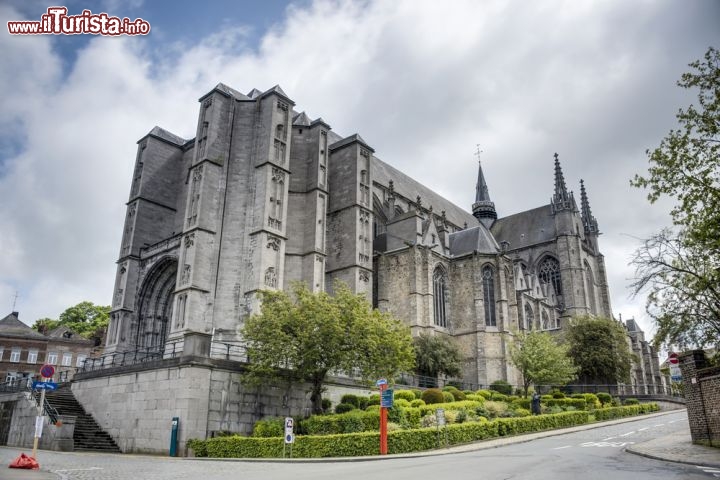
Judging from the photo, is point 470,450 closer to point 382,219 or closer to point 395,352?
point 395,352

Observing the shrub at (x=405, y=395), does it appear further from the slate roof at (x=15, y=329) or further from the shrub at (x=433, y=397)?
the slate roof at (x=15, y=329)

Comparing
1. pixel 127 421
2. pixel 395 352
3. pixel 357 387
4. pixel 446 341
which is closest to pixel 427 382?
pixel 446 341

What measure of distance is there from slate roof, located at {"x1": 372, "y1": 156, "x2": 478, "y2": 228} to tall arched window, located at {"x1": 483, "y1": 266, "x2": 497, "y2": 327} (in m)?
12.1

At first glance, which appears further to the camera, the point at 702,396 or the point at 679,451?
the point at 702,396

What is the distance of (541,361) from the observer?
3528 centimetres

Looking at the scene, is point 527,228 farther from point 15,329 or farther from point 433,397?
point 15,329

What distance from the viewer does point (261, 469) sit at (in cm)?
1245

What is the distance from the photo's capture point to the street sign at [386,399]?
15.9 meters

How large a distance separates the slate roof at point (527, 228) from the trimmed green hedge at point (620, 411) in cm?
2642

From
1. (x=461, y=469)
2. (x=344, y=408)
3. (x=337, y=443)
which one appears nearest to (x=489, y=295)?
(x=344, y=408)

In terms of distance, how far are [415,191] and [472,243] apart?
12667 mm

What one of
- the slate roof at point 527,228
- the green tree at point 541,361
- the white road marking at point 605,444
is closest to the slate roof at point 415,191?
the slate roof at point 527,228

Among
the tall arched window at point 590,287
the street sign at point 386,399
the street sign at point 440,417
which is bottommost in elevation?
the street sign at point 440,417

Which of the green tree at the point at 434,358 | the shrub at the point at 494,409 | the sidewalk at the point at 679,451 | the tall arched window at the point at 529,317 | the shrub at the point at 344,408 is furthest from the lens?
the tall arched window at the point at 529,317
